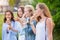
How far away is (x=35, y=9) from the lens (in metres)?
2.19

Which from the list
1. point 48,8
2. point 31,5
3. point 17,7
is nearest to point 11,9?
point 17,7

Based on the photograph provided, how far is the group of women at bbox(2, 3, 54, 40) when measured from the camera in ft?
7.01

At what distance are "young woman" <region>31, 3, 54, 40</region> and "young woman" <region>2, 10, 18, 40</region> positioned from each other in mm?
227

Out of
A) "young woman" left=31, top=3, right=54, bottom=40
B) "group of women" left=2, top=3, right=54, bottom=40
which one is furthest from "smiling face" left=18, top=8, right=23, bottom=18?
"young woman" left=31, top=3, right=54, bottom=40

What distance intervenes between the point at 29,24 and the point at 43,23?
0.50 ft

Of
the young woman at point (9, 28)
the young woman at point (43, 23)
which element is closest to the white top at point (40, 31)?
the young woman at point (43, 23)

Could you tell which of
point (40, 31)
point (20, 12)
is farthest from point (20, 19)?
point (40, 31)

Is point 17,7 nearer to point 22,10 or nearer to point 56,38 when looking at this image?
point 22,10

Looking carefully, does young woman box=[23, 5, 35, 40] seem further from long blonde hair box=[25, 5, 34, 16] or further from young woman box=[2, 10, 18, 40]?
young woman box=[2, 10, 18, 40]

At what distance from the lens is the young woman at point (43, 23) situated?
2.12m

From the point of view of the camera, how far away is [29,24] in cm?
220

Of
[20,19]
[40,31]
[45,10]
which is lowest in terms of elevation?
[40,31]

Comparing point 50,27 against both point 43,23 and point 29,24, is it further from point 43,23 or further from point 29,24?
point 29,24

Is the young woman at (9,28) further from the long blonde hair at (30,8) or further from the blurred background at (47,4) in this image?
the long blonde hair at (30,8)
